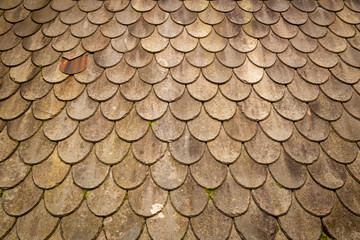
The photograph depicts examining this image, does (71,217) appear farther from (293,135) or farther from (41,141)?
(293,135)

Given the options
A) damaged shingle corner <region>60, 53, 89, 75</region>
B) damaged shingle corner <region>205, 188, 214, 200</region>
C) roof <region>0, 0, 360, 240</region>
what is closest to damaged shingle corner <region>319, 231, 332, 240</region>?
roof <region>0, 0, 360, 240</region>

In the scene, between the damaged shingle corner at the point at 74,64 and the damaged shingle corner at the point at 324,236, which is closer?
the damaged shingle corner at the point at 324,236

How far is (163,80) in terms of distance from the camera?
5.14ft

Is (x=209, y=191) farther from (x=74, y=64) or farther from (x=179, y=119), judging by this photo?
(x=74, y=64)

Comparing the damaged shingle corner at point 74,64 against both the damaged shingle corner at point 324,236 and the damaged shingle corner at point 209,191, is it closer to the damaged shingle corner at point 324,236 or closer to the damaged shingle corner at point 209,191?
the damaged shingle corner at point 209,191

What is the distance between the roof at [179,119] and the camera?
1.24m

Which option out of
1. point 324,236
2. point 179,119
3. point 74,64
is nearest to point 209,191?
point 179,119

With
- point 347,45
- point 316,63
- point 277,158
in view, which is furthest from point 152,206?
point 347,45

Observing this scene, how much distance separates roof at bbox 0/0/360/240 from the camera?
124cm

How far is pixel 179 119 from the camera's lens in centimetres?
146

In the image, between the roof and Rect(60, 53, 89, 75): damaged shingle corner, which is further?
Rect(60, 53, 89, 75): damaged shingle corner

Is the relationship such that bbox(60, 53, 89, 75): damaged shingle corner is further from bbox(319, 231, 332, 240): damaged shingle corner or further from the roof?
bbox(319, 231, 332, 240): damaged shingle corner

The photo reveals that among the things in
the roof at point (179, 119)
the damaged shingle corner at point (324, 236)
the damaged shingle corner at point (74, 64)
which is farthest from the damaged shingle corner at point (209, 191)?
the damaged shingle corner at point (74, 64)

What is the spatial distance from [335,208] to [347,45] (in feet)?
4.41
